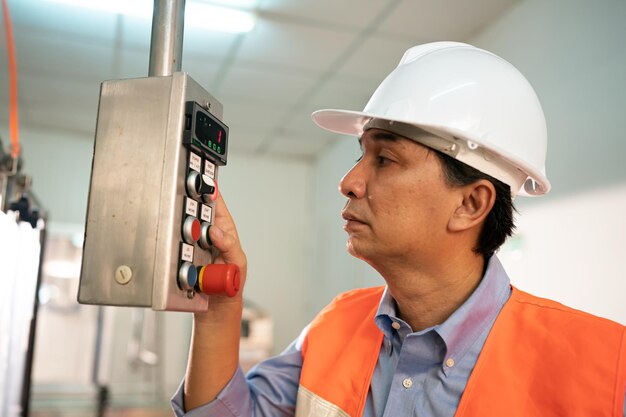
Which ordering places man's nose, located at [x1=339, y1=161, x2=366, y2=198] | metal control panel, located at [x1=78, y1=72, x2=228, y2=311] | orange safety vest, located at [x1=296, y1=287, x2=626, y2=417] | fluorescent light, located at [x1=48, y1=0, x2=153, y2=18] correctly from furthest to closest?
fluorescent light, located at [x1=48, y1=0, x2=153, y2=18] → man's nose, located at [x1=339, y1=161, x2=366, y2=198] → orange safety vest, located at [x1=296, y1=287, x2=626, y2=417] → metal control panel, located at [x1=78, y1=72, x2=228, y2=311]

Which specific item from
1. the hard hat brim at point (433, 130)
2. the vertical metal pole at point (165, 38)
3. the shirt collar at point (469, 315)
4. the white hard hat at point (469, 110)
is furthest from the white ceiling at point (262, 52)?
the vertical metal pole at point (165, 38)

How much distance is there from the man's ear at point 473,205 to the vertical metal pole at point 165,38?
660 mm

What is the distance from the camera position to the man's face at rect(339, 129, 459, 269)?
1154 mm

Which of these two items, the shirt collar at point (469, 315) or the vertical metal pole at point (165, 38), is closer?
the vertical metal pole at point (165, 38)

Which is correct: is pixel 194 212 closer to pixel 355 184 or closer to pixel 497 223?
pixel 355 184

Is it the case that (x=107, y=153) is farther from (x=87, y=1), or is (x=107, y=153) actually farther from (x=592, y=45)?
(x=87, y=1)

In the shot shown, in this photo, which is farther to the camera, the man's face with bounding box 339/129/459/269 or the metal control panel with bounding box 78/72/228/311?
the man's face with bounding box 339/129/459/269

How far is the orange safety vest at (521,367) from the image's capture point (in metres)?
0.92

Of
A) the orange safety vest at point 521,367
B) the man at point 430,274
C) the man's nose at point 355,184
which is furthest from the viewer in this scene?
the man's nose at point 355,184

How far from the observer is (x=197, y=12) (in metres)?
3.16

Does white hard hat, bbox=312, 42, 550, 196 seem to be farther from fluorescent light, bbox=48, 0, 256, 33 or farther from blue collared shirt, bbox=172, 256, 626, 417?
fluorescent light, bbox=48, 0, 256, 33

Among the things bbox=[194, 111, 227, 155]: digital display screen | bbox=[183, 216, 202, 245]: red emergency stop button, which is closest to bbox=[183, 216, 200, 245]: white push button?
bbox=[183, 216, 202, 245]: red emergency stop button

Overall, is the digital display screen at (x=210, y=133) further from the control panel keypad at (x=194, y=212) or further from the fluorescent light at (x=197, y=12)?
the fluorescent light at (x=197, y=12)

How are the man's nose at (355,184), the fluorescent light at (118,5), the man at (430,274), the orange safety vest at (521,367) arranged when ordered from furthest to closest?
1. the fluorescent light at (118,5)
2. the man's nose at (355,184)
3. the man at (430,274)
4. the orange safety vest at (521,367)
